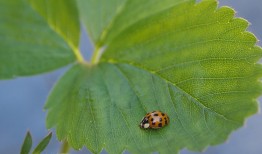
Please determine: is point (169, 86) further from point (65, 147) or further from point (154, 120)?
point (65, 147)

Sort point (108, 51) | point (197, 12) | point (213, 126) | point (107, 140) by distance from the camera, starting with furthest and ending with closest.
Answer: point (108, 51) → point (197, 12) → point (107, 140) → point (213, 126)

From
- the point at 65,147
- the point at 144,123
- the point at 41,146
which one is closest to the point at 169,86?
the point at 144,123

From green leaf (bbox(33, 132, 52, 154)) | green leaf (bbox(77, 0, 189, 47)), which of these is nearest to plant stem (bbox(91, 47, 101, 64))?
green leaf (bbox(77, 0, 189, 47))

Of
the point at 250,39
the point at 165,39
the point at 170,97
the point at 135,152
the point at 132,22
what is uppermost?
the point at 132,22

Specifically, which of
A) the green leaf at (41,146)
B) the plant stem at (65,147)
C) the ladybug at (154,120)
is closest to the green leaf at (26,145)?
the green leaf at (41,146)

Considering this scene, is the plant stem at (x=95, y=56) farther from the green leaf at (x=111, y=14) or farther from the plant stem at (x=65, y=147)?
the plant stem at (x=65, y=147)

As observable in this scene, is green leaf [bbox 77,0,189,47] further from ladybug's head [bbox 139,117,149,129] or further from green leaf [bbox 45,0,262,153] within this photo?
ladybug's head [bbox 139,117,149,129]

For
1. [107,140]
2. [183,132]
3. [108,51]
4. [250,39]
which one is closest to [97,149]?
[107,140]

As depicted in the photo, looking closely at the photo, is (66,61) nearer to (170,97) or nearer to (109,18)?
(109,18)

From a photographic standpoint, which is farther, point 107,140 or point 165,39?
point 165,39
